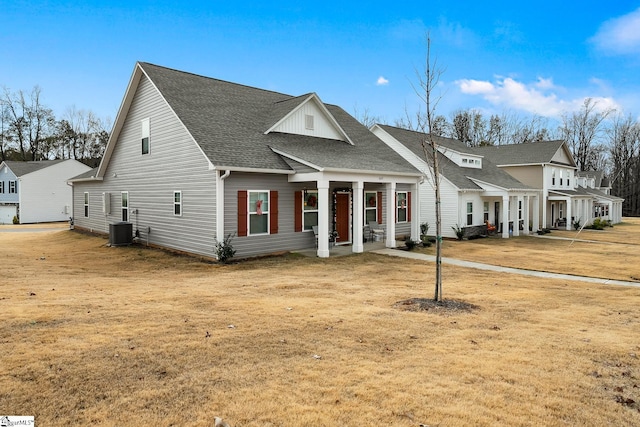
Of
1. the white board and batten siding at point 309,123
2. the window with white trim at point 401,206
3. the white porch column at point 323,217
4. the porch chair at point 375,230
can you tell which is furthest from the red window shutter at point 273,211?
the window with white trim at point 401,206

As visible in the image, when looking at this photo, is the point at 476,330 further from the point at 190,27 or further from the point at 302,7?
the point at 190,27

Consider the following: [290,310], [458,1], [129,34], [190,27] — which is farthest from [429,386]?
[129,34]

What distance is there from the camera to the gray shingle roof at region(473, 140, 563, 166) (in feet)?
104

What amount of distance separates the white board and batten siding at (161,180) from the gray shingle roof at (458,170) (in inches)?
565

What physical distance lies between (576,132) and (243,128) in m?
53.6

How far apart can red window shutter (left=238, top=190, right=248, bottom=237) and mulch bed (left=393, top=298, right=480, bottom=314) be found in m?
7.42

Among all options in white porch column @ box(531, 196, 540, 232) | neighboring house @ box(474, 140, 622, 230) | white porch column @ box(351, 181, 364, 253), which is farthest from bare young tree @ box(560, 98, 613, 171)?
white porch column @ box(351, 181, 364, 253)

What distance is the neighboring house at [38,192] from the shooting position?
1474 inches

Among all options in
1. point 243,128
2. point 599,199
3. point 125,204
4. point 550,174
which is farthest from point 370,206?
point 599,199

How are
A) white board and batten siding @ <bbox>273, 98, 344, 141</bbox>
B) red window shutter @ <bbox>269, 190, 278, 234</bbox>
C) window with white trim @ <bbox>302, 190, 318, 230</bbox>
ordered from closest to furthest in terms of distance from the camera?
red window shutter @ <bbox>269, 190, 278, 234</bbox>
window with white trim @ <bbox>302, 190, 318, 230</bbox>
white board and batten siding @ <bbox>273, 98, 344, 141</bbox>

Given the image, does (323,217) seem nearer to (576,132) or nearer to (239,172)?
(239,172)

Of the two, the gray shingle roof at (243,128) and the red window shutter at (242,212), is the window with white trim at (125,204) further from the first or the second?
the red window shutter at (242,212)

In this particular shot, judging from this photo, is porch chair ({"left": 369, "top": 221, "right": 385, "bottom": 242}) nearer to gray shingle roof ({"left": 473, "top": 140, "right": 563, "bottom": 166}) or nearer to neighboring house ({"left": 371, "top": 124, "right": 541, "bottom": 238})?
neighboring house ({"left": 371, "top": 124, "right": 541, "bottom": 238})

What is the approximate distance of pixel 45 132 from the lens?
5366 centimetres
